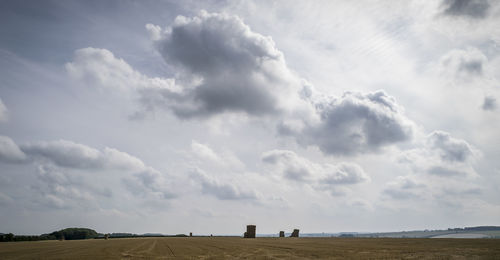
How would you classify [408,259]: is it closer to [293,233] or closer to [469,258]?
[469,258]

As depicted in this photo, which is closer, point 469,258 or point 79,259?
point 469,258

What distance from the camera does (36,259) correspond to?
1914 centimetres

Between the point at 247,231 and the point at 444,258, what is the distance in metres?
59.3

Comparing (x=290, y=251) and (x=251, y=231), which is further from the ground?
(x=290, y=251)

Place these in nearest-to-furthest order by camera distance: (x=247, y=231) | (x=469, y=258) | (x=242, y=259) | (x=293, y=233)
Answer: (x=469, y=258)
(x=242, y=259)
(x=247, y=231)
(x=293, y=233)

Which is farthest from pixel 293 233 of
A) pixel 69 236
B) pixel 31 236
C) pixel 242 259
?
pixel 69 236

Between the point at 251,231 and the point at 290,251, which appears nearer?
the point at 290,251

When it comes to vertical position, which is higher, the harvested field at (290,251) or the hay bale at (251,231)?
the harvested field at (290,251)

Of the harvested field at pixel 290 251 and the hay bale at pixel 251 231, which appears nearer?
the harvested field at pixel 290 251

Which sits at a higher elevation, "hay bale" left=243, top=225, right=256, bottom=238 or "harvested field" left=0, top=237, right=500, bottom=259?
"harvested field" left=0, top=237, right=500, bottom=259

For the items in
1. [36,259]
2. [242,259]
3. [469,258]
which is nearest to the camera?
[469,258]

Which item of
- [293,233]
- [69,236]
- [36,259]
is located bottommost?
[69,236]

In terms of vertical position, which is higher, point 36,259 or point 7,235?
point 36,259

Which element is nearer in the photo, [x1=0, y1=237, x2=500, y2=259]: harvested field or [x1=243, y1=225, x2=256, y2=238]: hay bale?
[x1=0, y1=237, x2=500, y2=259]: harvested field
